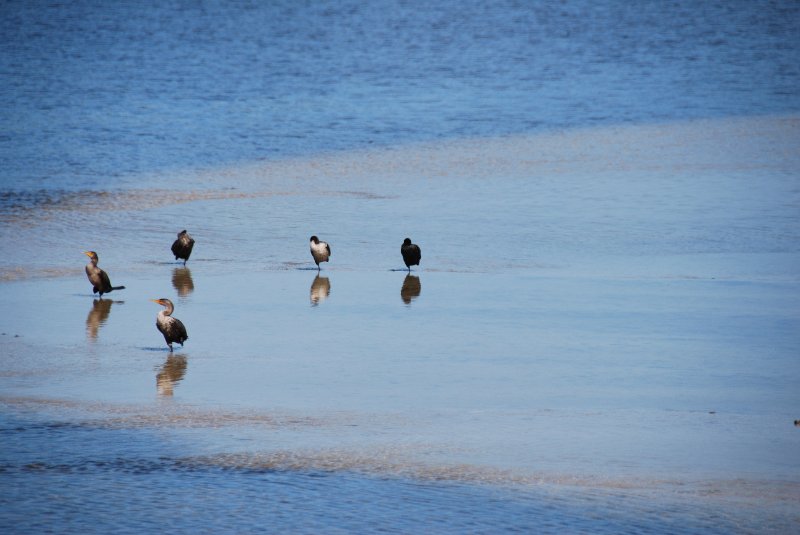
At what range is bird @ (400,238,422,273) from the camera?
55.1 feet

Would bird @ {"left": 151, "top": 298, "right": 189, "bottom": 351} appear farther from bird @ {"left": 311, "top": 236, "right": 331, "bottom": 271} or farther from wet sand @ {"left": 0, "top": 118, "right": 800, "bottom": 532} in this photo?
bird @ {"left": 311, "top": 236, "right": 331, "bottom": 271}

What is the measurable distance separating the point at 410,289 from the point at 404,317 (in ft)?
5.46

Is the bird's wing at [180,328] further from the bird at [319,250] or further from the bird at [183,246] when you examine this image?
the bird at [183,246]

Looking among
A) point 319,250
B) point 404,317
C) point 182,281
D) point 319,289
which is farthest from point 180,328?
point 319,250

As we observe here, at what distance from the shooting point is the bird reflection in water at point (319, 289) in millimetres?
14886

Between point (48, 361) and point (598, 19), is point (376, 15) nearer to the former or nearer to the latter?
point (598, 19)

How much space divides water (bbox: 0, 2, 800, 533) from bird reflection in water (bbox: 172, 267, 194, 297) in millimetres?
84

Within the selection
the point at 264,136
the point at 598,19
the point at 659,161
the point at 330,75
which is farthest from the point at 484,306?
the point at 598,19

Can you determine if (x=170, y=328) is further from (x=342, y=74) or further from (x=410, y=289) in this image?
(x=342, y=74)

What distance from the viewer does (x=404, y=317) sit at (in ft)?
45.8

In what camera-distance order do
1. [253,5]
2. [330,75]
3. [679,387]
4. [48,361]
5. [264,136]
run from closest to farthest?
[679,387] → [48,361] → [264,136] → [330,75] → [253,5]

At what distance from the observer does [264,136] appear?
32.0 m

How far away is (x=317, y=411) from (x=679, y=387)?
303cm

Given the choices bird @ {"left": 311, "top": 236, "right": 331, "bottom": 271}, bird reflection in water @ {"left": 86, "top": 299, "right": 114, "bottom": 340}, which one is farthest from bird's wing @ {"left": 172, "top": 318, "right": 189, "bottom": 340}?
bird @ {"left": 311, "top": 236, "right": 331, "bottom": 271}
